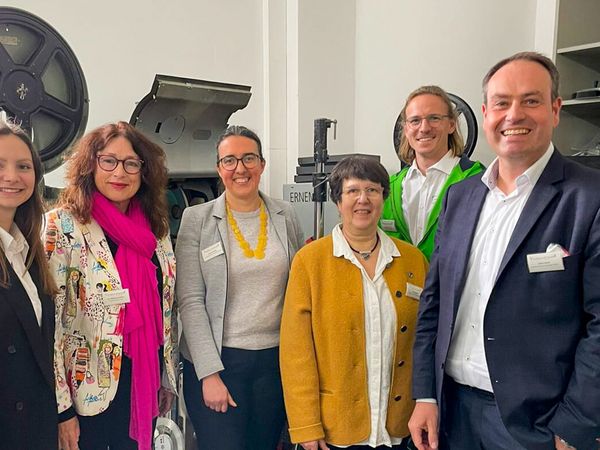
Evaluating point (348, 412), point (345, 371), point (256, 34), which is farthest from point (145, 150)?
point (256, 34)

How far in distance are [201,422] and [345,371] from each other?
584 millimetres

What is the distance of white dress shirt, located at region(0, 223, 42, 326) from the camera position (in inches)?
49.1

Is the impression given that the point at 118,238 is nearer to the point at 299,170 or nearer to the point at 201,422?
the point at 201,422

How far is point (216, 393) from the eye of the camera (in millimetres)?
1639

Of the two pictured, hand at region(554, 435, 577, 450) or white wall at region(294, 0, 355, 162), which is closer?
hand at region(554, 435, 577, 450)

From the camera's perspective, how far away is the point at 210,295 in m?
1.70

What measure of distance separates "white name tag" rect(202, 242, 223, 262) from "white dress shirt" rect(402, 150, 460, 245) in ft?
2.50

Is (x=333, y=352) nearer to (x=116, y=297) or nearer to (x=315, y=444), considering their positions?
(x=315, y=444)

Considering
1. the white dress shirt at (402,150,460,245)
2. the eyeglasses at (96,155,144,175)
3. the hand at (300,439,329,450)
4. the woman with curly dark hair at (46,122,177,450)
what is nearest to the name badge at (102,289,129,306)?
the woman with curly dark hair at (46,122,177,450)

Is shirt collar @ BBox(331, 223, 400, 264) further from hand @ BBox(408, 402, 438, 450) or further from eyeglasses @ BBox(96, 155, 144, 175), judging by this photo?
eyeglasses @ BBox(96, 155, 144, 175)

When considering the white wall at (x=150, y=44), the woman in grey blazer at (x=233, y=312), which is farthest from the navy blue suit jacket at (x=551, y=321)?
the white wall at (x=150, y=44)

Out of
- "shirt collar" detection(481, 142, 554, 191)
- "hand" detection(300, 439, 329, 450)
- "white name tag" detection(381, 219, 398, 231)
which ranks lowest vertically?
"hand" detection(300, 439, 329, 450)

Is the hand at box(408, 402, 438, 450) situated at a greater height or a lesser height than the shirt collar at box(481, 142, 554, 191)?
lesser

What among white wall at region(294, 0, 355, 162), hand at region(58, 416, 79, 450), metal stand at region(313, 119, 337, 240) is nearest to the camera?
hand at region(58, 416, 79, 450)
